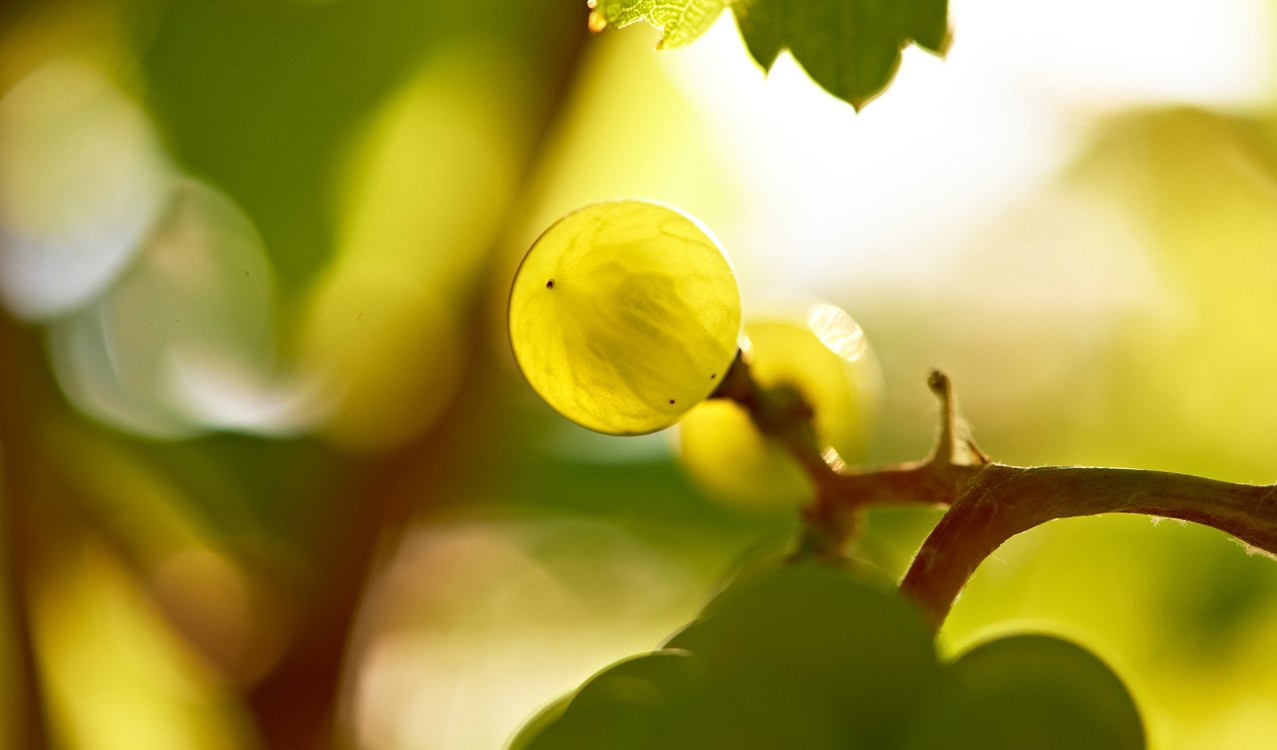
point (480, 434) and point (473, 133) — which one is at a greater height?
point (473, 133)

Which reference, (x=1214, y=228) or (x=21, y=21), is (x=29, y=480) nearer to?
(x=21, y=21)

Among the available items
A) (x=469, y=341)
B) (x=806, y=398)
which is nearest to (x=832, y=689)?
(x=806, y=398)

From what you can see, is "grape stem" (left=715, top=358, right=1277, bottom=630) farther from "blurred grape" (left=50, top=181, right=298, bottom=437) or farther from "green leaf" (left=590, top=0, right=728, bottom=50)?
"blurred grape" (left=50, top=181, right=298, bottom=437)

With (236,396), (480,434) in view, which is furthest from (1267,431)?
(236,396)

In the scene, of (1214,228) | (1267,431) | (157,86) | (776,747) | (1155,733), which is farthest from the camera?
(157,86)

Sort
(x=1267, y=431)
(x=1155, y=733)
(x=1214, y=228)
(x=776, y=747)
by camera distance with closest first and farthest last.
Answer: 1. (x=776, y=747)
2. (x=1155, y=733)
3. (x=1267, y=431)
4. (x=1214, y=228)

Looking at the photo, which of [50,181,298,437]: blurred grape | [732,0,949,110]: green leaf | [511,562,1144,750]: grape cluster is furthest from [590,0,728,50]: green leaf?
[50,181,298,437]: blurred grape

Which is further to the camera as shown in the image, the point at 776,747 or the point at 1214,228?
the point at 1214,228

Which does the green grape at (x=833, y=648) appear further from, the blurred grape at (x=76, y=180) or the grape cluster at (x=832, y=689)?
the blurred grape at (x=76, y=180)
